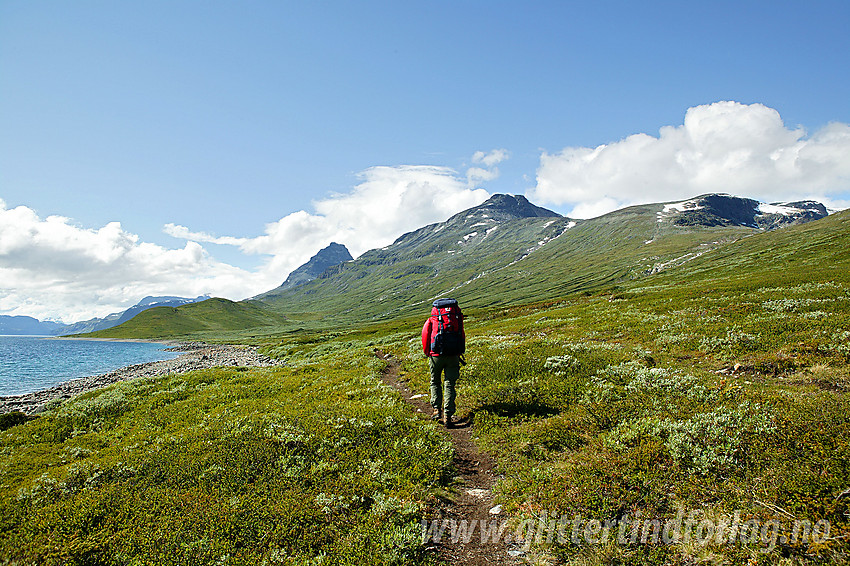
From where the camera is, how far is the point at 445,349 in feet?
44.9

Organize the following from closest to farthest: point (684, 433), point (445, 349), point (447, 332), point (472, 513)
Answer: point (472, 513)
point (684, 433)
point (445, 349)
point (447, 332)

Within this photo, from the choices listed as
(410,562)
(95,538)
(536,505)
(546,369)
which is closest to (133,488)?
(95,538)

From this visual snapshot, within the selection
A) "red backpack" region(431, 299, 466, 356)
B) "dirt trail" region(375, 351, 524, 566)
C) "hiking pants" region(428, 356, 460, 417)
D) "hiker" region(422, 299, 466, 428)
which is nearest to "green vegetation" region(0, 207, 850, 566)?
"dirt trail" region(375, 351, 524, 566)

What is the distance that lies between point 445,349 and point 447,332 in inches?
24.5

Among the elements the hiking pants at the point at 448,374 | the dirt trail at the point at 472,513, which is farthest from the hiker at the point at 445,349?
the dirt trail at the point at 472,513

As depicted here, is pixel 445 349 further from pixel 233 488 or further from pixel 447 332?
pixel 233 488

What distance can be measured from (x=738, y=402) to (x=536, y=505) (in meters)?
6.38

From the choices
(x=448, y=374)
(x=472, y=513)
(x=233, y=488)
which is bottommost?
(x=472, y=513)

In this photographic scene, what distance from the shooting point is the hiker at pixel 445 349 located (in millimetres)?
13695

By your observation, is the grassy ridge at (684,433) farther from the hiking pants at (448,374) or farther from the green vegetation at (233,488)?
the green vegetation at (233,488)

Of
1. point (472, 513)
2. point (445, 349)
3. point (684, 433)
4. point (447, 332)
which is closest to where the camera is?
point (472, 513)

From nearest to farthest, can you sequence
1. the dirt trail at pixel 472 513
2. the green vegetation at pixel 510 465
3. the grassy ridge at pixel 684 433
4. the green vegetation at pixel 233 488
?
1. the grassy ridge at pixel 684 433
2. the green vegetation at pixel 510 465
3. the dirt trail at pixel 472 513
4. the green vegetation at pixel 233 488

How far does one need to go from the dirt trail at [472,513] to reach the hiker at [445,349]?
4.76 feet

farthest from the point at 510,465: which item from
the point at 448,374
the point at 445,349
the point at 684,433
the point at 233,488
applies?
the point at 233,488
